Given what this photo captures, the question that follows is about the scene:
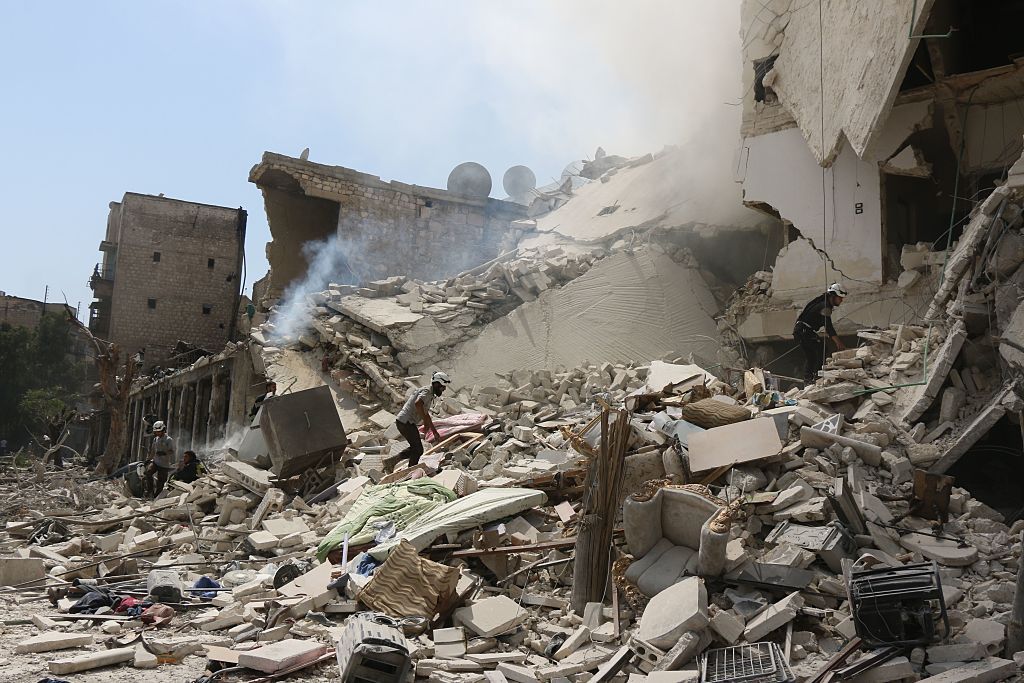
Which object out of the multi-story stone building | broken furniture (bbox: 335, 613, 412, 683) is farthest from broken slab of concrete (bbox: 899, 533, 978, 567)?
the multi-story stone building

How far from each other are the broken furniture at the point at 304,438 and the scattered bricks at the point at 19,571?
9.58 ft

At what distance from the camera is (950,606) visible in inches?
187

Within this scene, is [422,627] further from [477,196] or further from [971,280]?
[477,196]

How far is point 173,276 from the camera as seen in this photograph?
28859 millimetres

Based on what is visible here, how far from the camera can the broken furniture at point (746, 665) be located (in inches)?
164

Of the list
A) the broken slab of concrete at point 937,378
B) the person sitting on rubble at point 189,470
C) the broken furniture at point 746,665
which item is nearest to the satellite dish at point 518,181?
the person sitting on rubble at point 189,470

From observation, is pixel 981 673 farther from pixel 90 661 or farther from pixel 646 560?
pixel 90 661

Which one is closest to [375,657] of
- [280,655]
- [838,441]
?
[280,655]

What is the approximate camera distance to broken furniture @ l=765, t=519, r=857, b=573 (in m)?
5.22

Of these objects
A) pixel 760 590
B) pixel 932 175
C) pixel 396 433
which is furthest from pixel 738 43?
pixel 760 590

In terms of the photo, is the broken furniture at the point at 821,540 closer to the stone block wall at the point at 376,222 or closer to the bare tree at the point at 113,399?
the bare tree at the point at 113,399

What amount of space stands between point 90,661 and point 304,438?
17.2 feet

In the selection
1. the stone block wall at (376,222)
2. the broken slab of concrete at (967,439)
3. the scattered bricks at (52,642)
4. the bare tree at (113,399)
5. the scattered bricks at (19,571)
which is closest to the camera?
the scattered bricks at (52,642)

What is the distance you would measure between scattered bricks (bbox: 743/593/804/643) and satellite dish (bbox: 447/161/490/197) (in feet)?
61.2
